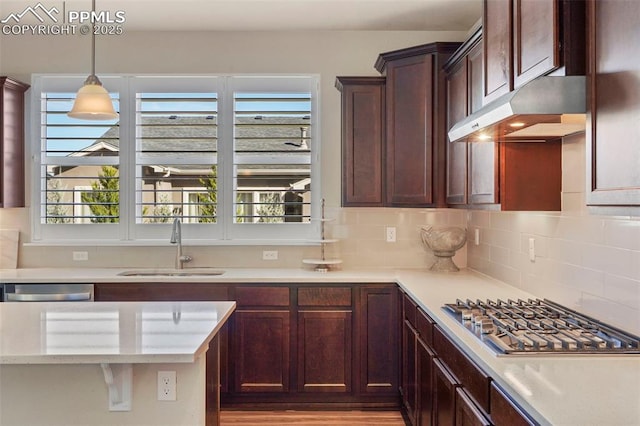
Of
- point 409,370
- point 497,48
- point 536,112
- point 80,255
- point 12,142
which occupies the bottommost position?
point 409,370

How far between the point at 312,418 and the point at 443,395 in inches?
53.8

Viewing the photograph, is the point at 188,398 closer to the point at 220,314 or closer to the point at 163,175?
the point at 220,314

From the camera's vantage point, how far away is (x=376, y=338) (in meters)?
3.27

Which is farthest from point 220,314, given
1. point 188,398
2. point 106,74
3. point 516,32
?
point 106,74

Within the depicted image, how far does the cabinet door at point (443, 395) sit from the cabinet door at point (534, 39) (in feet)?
3.98

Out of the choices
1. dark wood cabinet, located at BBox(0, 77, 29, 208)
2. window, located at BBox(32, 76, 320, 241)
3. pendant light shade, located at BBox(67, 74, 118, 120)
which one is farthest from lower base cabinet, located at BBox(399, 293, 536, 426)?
dark wood cabinet, located at BBox(0, 77, 29, 208)

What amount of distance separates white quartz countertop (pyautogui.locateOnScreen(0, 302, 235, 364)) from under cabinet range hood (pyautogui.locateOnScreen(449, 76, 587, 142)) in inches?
52.8

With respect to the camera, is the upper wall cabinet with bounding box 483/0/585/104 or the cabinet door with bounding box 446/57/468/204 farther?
the cabinet door with bounding box 446/57/468/204

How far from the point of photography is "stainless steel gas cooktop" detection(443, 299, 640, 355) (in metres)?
1.61

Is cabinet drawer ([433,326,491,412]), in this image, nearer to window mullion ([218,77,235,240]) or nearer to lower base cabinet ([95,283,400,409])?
lower base cabinet ([95,283,400,409])

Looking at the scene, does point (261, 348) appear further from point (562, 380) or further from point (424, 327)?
point (562, 380)

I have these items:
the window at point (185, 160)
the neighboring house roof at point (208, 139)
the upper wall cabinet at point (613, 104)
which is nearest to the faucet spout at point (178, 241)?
the window at point (185, 160)

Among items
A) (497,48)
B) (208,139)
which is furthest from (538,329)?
(208,139)

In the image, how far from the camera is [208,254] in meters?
3.90
